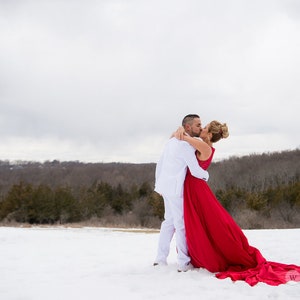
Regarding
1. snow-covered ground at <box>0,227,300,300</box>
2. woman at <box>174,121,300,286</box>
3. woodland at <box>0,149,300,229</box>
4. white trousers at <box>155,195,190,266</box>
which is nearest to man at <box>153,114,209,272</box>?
white trousers at <box>155,195,190,266</box>

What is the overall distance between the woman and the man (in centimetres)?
10

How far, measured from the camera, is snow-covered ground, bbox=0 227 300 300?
4.01 m

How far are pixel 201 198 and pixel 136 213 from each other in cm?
5310

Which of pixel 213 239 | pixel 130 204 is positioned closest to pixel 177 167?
pixel 213 239

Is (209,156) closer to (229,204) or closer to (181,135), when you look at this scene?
(181,135)

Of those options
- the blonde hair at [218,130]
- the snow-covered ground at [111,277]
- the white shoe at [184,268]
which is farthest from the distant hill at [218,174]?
the white shoe at [184,268]

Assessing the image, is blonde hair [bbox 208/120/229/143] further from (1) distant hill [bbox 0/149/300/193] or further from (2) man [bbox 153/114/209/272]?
(1) distant hill [bbox 0/149/300/193]

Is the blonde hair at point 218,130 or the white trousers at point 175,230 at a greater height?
the blonde hair at point 218,130

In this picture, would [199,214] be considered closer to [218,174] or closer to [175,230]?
[175,230]

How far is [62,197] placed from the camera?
5322 cm

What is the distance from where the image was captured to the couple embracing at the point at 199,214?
5.00 m

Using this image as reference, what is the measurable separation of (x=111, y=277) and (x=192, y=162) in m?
1.61

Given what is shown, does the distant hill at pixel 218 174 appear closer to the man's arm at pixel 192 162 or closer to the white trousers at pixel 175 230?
the white trousers at pixel 175 230

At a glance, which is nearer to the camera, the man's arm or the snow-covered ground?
the snow-covered ground
